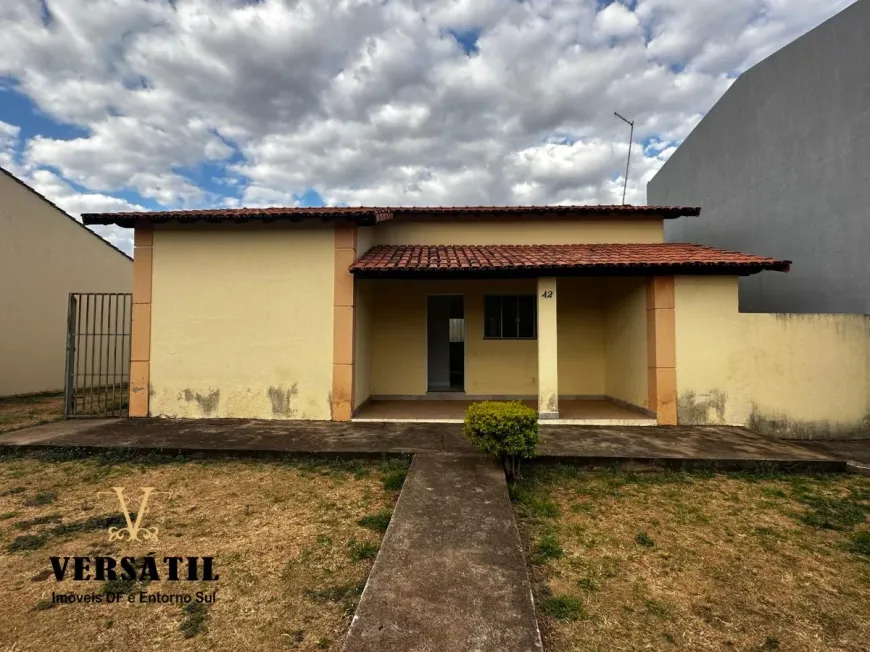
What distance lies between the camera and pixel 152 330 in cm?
721

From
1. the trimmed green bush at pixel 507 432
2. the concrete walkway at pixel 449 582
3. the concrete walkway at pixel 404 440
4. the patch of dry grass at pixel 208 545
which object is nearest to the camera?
the concrete walkway at pixel 449 582

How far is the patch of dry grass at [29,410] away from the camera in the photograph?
286 inches

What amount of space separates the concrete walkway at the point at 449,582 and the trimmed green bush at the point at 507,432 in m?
0.50

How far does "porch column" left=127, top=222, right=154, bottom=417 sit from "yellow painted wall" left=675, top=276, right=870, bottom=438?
913 centimetres

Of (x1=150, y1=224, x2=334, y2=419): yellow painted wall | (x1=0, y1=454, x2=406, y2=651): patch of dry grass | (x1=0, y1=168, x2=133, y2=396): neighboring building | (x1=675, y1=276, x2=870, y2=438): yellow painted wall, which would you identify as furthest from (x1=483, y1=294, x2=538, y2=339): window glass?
(x1=0, y1=168, x2=133, y2=396): neighboring building

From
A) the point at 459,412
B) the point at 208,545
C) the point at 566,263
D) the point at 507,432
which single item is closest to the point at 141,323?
the point at 208,545

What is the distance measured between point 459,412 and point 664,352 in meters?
3.75

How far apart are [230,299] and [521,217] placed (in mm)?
6195

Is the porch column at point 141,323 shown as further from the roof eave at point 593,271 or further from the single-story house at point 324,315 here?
the roof eave at point 593,271

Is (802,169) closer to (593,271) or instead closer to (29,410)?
(593,271)

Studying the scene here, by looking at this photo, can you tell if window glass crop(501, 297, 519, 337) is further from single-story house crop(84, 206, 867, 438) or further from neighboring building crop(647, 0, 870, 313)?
neighboring building crop(647, 0, 870, 313)

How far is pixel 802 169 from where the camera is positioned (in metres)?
8.12

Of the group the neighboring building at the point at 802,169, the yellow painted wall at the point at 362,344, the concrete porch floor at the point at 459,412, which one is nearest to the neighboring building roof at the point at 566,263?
the yellow painted wall at the point at 362,344

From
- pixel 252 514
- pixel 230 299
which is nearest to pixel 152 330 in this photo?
pixel 230 299
